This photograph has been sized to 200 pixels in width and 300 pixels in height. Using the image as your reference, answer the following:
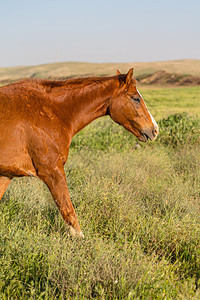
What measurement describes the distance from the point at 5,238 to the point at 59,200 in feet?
2.32

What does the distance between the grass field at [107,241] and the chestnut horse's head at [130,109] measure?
0.93 meters

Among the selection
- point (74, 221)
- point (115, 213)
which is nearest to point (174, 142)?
point (115, 213)

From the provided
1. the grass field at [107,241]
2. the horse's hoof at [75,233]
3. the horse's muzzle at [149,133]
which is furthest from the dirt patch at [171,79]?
the horse's hoof at [75,233]

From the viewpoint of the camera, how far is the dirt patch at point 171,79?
206 feet

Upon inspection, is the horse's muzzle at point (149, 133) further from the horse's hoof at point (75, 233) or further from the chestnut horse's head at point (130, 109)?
the horse's hoof at point (75, 233)

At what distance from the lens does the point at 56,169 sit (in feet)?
11.9

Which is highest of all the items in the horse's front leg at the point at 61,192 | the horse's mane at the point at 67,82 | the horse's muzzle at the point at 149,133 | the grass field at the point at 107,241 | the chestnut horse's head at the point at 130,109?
the horse's mane at the point at 67,82

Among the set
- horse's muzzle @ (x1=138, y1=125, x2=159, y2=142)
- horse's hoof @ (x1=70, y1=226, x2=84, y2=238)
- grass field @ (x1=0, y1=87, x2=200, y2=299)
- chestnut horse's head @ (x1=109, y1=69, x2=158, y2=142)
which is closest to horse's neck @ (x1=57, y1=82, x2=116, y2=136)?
chestnut horse's head @ (x1=109, y1=69, x2=158, y2=142)

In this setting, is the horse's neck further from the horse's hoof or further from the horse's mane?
the horse's hoof

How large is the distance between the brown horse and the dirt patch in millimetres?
59411

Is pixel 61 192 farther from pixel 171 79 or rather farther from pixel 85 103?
pixel 171 79

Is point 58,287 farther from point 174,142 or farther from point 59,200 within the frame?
point 174,142

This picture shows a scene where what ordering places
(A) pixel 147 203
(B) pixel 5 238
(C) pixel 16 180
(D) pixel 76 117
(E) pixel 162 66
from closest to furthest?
(B) pixel 5 238, (D) pixel 76 117, (A) pixel 147 203, (C) pixel 16 180, (E) pixel 162 66

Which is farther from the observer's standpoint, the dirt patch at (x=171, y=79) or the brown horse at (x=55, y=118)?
the dirt patch at (x=171, y=79)
